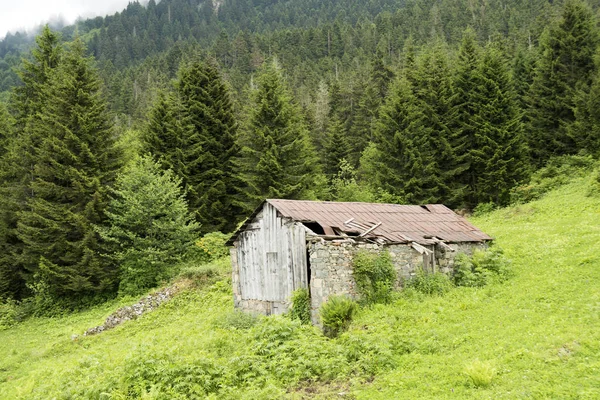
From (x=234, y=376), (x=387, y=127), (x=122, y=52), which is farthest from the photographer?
(x=122, y=52)

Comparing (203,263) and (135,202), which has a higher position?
(135,202)

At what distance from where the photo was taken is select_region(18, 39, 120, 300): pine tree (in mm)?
24609

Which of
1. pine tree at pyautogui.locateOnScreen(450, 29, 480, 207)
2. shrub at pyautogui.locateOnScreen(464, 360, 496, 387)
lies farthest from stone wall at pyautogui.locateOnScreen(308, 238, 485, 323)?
pine tree at pyautogui.locateOnScreen(450, 29, 480, 207)

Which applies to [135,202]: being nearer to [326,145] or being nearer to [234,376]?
[234,376]

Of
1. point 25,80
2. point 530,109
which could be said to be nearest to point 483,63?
point 530,109

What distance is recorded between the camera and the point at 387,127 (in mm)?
32750

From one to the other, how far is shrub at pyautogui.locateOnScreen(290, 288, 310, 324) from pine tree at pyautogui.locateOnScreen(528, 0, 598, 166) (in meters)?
27.0

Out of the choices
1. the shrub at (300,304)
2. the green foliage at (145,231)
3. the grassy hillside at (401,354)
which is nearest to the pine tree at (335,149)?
the green foliage at (145,231)

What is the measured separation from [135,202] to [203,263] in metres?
4.95

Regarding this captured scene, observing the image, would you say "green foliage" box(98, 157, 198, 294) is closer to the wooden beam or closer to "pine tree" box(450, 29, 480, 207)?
the wooden beam

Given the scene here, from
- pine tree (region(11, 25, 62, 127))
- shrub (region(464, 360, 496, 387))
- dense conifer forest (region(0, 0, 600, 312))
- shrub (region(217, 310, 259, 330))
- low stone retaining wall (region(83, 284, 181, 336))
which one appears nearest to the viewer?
shrub (region(464, 360, 496, 387))

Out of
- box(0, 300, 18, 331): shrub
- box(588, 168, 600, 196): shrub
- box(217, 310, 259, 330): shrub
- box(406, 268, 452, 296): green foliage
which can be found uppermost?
box(588, 168, 600, 196): shrub

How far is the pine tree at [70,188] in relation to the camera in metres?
24.6

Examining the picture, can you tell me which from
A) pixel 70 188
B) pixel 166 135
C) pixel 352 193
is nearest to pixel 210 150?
pixel 166 135
